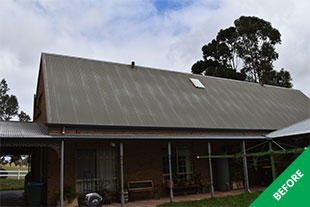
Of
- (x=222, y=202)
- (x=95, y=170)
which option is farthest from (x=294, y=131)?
(x=95, y=170)

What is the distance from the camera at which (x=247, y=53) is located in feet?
114

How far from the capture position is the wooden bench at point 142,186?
11.7m

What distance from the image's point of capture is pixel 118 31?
1363cm

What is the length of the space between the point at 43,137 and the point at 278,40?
32.6m

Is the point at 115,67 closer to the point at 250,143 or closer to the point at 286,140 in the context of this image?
the point at 250,143

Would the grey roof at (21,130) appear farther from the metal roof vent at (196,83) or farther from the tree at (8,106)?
the tree at (8,106)

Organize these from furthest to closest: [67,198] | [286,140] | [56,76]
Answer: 1. [286,140]
2. [56,76]
3. [67,198]

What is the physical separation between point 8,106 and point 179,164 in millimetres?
21208

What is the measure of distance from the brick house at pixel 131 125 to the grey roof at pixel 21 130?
3cm

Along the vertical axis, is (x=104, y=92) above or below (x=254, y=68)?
below

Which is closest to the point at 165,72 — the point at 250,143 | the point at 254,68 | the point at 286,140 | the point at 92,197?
the point at 250,143

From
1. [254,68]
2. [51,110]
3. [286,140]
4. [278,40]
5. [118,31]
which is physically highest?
[278,40]

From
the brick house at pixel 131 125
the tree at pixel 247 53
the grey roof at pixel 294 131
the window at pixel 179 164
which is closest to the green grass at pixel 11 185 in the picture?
the brick house at pixel 131 125

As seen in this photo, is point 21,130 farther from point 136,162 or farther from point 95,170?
point 136,162
